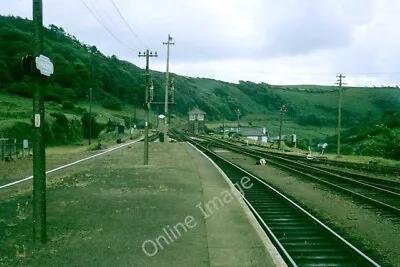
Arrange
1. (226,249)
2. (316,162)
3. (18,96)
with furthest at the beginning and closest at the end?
1. (18,96)
2. (316,162)
3. (226,249)

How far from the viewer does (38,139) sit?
9023 mm

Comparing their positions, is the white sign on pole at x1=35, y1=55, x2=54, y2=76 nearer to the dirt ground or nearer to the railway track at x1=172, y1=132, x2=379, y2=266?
the railway track at x1=172, y1=132, x2=379, y2=266

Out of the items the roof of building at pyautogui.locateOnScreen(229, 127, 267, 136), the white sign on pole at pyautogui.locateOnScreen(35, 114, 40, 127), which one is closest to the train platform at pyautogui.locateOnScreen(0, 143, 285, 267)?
the white sign on pole at pyautogui.locateOnScreen(35, 114, 40, 127)

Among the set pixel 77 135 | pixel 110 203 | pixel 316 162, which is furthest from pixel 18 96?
pixel 110 203

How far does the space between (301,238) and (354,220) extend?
3152mm

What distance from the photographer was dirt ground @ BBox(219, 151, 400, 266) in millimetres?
10211

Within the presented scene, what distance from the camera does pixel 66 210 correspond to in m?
13.2

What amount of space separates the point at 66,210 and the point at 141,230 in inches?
135

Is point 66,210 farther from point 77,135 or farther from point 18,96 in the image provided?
point 18,96

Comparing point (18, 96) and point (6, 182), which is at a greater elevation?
point (18, 96)

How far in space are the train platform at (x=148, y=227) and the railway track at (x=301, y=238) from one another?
0.53m

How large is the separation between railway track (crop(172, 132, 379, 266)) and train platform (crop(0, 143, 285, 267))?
0.53 m

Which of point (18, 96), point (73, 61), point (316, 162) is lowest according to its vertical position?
point (316, 162)

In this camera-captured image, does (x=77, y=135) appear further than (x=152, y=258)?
Yes
